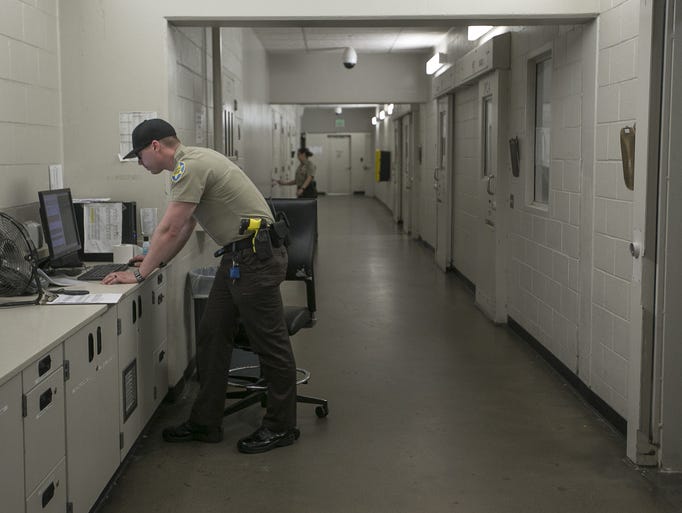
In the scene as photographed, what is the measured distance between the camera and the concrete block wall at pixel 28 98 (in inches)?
Result: 141

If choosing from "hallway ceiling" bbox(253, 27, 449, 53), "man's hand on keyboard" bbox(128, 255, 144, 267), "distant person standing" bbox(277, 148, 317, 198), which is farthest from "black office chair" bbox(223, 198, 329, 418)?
"distant person standing" bbox(277, 148, 317, 198)

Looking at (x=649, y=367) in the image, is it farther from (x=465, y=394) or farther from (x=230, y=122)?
(x=230, y=122)

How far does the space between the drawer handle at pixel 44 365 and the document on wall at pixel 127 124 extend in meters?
2.06

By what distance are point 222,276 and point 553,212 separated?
7.81 ft

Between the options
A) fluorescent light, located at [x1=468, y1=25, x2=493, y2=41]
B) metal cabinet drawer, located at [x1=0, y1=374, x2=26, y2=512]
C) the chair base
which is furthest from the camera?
fluorescent light, located at [x1=468, y1=25, x2=493, y2=41]

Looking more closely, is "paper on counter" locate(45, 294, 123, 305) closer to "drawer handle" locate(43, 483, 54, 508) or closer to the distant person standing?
"drawer handle" locate(43, 483, 54, 508)

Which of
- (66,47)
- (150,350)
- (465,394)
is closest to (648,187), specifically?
(465,394)

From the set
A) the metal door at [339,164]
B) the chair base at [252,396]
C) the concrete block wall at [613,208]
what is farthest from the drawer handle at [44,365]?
the metal door at [339,164]

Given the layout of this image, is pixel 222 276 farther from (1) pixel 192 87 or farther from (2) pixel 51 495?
(1) pixel 192 87

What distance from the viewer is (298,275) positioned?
4.29 m

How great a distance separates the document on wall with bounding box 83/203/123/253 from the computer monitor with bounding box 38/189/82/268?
0.72 ft

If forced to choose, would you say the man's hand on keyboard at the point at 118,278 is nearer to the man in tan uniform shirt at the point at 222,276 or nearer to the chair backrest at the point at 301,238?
the man in tan uniform shirt at the point at 222,276

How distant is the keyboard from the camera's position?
12.0ft

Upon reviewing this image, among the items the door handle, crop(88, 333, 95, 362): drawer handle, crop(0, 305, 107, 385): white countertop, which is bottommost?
crop(88, 333, 95, 362): drawer handle
